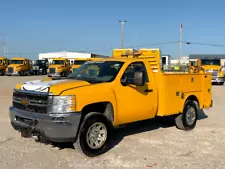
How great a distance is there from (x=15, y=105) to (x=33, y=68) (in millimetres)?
37450

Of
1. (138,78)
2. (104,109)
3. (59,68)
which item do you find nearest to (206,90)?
(138,78)

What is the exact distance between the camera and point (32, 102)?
5.38m

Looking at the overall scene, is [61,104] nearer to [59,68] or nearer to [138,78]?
[138,78]

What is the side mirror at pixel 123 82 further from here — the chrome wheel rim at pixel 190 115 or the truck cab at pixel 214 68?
the truck cab at pixel 214 68

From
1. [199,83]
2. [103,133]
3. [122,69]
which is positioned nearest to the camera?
[103,133]

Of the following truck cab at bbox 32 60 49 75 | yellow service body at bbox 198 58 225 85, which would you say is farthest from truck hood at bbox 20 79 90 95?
truck cab at bbox 32 60 49 75

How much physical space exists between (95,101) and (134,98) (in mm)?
1157

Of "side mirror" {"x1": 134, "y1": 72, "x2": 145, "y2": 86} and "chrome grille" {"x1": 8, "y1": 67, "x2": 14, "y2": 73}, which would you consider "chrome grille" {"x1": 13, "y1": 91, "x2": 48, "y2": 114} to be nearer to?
"side mirror" {"x1": 134, "y1": 72, "x2": 145, "y2": 86}

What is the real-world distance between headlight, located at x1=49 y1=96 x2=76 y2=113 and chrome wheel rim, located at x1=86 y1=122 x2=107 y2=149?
66cm

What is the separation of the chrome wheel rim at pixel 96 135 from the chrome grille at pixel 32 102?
978 millimetres

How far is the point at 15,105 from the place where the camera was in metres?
5.92

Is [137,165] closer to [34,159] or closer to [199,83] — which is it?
[34,159]

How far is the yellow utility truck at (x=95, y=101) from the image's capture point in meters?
5.10

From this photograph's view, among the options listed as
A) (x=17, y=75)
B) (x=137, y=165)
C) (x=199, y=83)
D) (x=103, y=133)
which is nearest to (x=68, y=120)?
(x=103, y=133)
